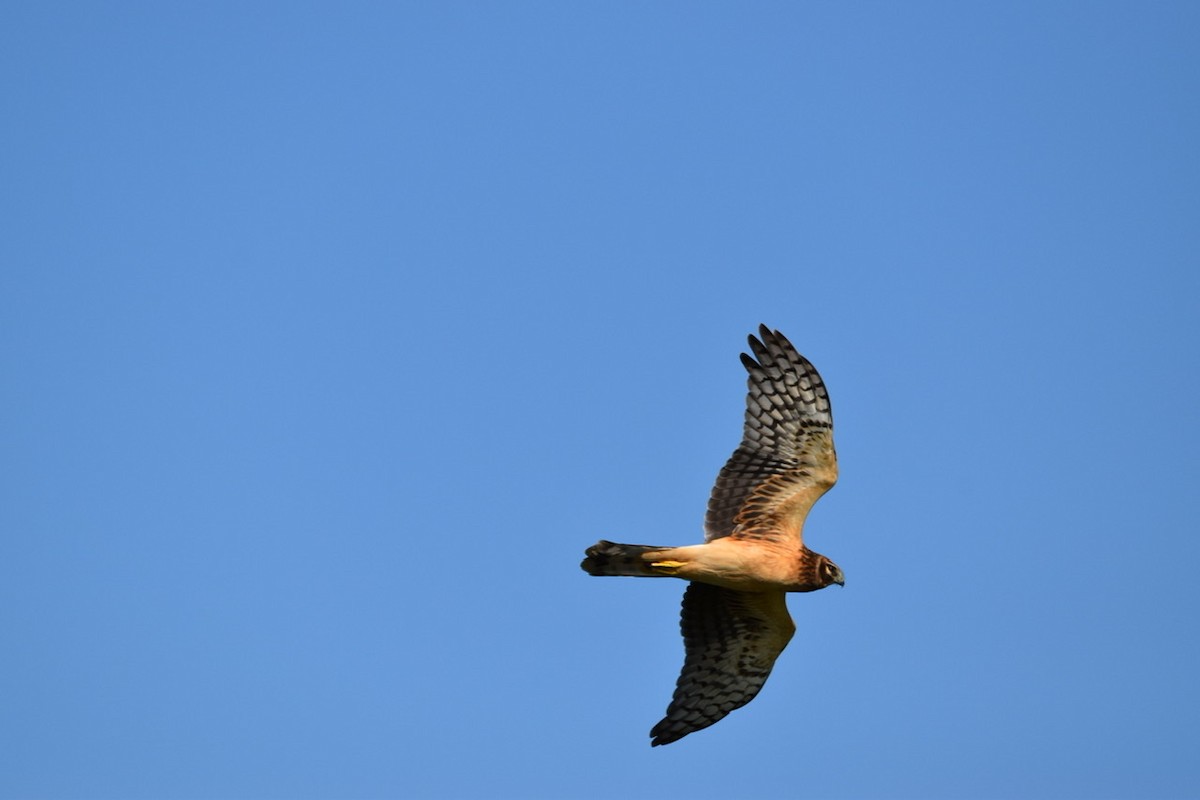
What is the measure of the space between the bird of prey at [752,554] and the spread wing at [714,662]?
1 cm

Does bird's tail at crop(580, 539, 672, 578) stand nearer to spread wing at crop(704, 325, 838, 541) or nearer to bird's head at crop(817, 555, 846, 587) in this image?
spread wing at crop(704, 325, 838, 541)

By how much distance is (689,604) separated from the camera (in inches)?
606

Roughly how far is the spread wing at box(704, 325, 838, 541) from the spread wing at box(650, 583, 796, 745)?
3.89ft

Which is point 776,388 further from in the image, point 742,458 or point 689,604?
point 689,604

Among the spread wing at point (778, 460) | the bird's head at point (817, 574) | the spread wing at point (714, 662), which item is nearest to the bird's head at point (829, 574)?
the bird's head at point (817, 574)

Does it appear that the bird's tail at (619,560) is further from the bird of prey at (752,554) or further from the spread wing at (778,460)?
the spread wing at (778,460)

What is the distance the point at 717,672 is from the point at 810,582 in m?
1.91

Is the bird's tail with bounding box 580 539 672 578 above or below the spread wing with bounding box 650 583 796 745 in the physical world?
above

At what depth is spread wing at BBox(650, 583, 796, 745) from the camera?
15305 mm

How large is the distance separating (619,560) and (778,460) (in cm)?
199

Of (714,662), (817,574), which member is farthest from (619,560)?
(714,662)

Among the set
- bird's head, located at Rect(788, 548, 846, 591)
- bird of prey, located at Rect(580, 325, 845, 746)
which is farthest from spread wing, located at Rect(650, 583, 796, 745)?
bird's head, located at Rect(788, 548, 846, 591)

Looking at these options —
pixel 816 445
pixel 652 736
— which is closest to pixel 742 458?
pixel 816 445

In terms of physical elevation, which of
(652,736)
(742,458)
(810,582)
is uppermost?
(742,458)
